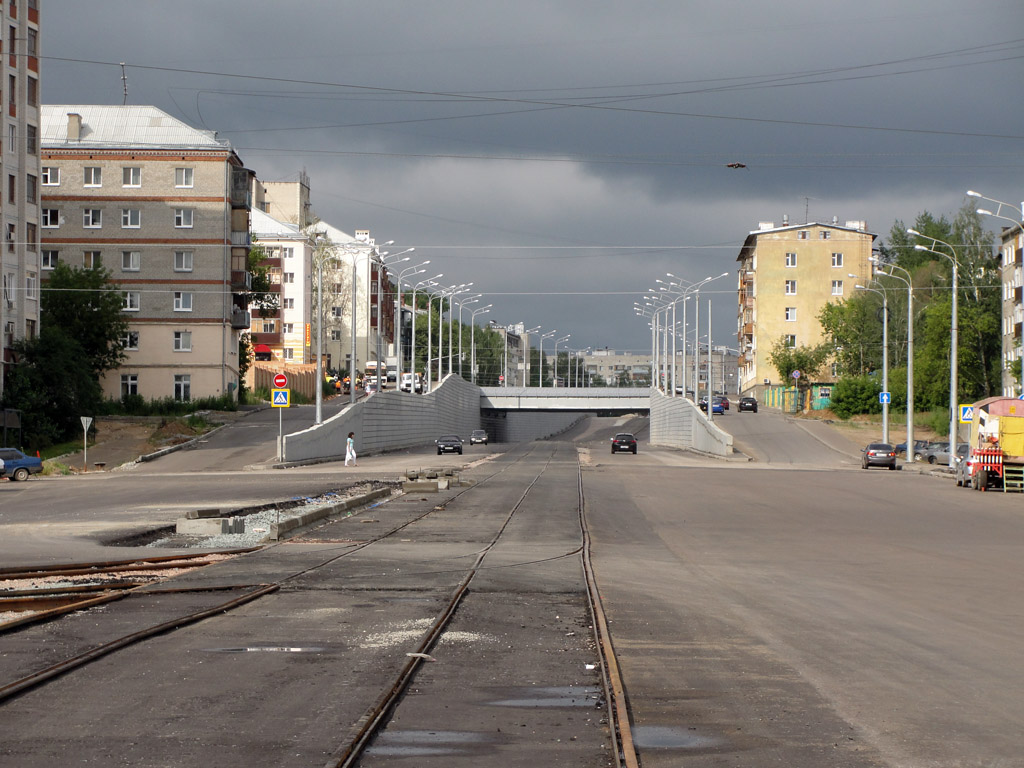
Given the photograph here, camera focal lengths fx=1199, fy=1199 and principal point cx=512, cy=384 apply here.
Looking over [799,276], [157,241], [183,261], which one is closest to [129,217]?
[157,241]

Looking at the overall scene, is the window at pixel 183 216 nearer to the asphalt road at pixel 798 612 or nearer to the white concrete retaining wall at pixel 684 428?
the white concrete retaining wall at pixel 684 428

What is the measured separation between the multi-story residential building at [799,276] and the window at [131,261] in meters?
67.8

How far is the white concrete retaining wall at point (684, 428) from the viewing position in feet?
226

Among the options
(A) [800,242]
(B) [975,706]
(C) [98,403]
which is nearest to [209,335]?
(C) [98,403]

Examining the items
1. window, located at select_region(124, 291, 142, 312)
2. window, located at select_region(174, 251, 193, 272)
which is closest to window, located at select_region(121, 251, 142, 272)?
window, located at select_region(124, 291, 142, 312)

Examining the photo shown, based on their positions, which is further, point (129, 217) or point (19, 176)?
point (129, 217)

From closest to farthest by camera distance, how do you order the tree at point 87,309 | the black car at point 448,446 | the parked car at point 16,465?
the parked car at point 16,465 → the black car at point 448,446 → the tree at point 87,309

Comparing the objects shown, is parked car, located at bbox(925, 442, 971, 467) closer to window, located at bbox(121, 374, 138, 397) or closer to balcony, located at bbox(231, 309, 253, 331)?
balcony, located at bbox(231, 309, 253, 331)

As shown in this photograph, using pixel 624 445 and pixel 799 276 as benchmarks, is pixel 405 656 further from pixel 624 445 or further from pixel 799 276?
pixel 799 276

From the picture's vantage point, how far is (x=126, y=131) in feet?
273

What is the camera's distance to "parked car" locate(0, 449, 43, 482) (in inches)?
1806

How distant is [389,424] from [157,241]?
69.2 feet

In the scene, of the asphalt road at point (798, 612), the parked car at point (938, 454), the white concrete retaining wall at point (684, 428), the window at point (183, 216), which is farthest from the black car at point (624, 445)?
the asphalt road at point (798, 612)

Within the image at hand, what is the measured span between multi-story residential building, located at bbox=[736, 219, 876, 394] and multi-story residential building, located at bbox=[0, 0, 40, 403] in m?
79.1
